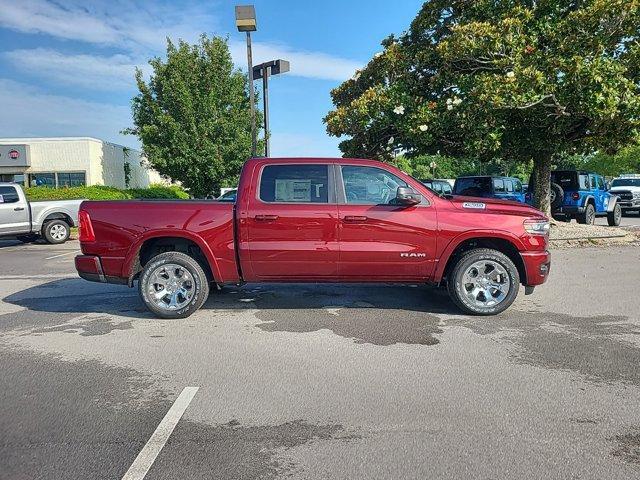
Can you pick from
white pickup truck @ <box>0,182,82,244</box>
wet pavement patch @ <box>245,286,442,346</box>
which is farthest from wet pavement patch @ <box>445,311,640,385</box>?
white pickup truck @ <box>0,182,82,244</box>

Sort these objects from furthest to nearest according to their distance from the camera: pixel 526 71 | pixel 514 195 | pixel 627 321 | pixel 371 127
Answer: pixel 514 195 → pixel 371 127 → pixel 526 71 → pixel 627 321

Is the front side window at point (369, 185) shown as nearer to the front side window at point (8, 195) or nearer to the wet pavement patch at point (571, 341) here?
the wet pavement patch at point (571, 341)

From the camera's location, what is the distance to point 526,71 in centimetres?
1012

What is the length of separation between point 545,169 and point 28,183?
3287 cm

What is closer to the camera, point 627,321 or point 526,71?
point 627,321

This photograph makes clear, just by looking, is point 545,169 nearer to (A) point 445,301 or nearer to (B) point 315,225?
Answer: (A) point 445,301

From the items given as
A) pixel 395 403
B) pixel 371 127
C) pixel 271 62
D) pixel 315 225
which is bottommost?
pixel 395 403

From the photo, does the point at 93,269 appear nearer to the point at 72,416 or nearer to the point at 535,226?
the point at 72,416

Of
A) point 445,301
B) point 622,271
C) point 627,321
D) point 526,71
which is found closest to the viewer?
point 627,321

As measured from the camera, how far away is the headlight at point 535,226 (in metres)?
5.87

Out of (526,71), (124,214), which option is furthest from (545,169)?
(124,214)

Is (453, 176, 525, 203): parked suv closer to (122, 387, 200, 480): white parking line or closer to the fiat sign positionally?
(122, 387, 200, 480): white parking line

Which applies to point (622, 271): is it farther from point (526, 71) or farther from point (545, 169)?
point (545, 169)

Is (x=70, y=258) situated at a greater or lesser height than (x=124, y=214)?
lesser
